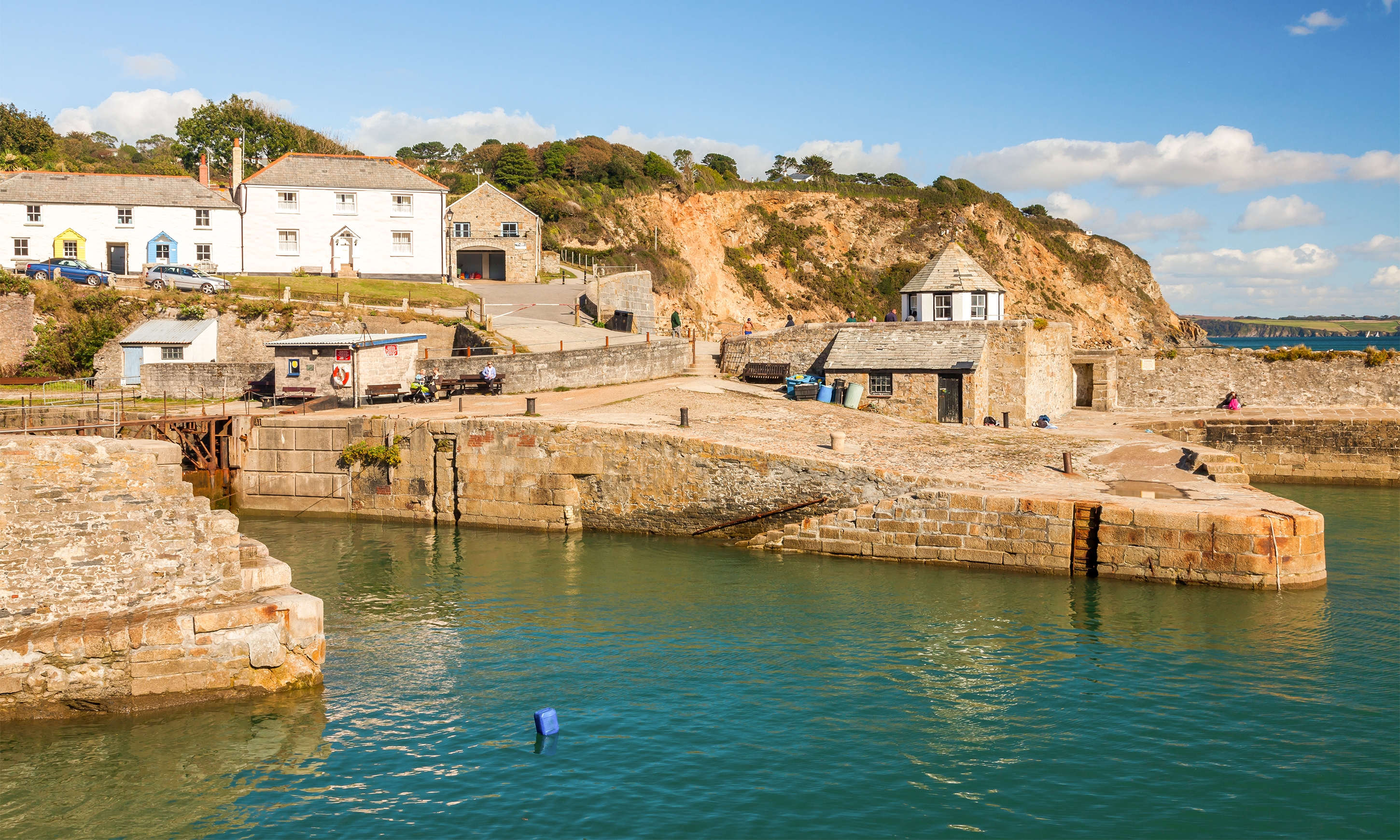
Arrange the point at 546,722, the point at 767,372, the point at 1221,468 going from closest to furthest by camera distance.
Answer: the point at 546,722 → the point at 1221,468 → the point at 767,372

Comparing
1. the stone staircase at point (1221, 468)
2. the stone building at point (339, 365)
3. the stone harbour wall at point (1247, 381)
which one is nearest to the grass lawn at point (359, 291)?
the stone building at point (339, 365)

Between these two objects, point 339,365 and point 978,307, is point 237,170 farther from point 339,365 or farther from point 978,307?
point 978,307

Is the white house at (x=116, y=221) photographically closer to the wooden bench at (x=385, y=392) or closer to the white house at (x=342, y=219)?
the white house at (x=342, y=219)

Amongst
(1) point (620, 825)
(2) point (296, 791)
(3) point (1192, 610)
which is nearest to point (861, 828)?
(1) point (620, 825)

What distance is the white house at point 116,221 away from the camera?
45656mm

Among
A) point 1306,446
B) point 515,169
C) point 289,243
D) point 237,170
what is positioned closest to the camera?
point 1306,446

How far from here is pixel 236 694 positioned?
13891 millimetres

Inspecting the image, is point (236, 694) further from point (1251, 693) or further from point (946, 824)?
point (1251, 693)

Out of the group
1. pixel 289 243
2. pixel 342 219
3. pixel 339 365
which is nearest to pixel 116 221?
pixel 289 243

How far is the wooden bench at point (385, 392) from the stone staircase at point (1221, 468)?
22914 millimetres

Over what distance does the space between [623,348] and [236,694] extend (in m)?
23.2

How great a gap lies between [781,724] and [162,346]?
3144cm

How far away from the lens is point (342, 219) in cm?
4853

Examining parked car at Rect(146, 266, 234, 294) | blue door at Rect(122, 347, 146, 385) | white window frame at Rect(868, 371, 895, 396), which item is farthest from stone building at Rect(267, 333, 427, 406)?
white window frame at Rect(868, 371, 895, 396)
